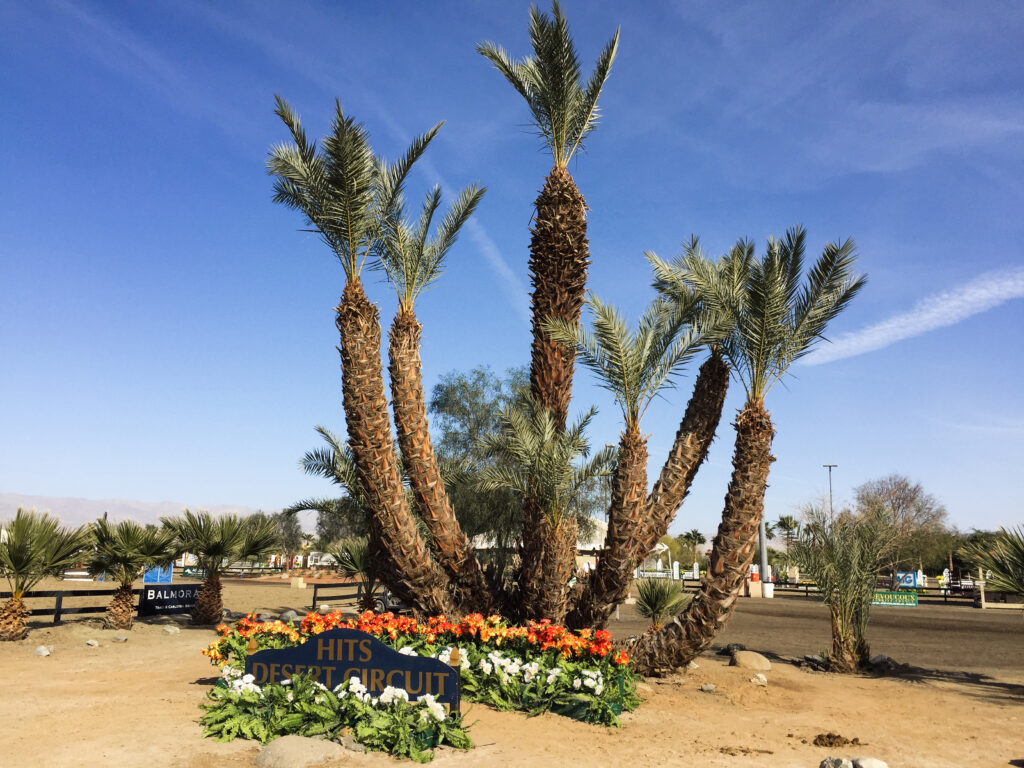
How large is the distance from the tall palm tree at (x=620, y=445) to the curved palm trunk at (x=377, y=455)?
2528 millimetres

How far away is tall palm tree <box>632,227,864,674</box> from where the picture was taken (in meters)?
11.7

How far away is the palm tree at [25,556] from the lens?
1411 centimetres

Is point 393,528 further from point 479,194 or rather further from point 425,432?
point 479,194

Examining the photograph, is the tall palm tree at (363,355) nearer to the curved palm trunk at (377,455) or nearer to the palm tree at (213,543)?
the curved palm trunk at (377,455)

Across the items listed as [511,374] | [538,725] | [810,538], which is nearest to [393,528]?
[538,725]

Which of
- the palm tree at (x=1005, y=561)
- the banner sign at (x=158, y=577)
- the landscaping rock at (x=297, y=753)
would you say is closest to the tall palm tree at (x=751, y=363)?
the palm tree at (x=1005, y=561)

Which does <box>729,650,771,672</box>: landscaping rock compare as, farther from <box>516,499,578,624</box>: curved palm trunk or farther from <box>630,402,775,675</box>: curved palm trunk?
<box>516,499,578,624</box>: curved palm trunk

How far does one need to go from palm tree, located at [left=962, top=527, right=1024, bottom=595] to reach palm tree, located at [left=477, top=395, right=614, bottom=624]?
22.9 feet

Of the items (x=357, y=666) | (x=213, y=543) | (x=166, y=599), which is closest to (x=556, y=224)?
(x=357, y=666)

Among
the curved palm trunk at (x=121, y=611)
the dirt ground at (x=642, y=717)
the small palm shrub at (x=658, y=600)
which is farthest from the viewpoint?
the curved palm trunk at (x=121, y=611)

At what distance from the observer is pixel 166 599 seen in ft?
60.8

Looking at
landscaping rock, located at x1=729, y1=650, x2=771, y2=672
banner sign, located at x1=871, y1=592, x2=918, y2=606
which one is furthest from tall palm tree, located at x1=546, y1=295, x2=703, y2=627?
banner sign, located at x1=871, y1=592, x2=918, y2=606

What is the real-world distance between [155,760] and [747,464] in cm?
905

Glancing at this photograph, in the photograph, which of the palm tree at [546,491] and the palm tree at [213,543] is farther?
the palm tree at [213,543]
